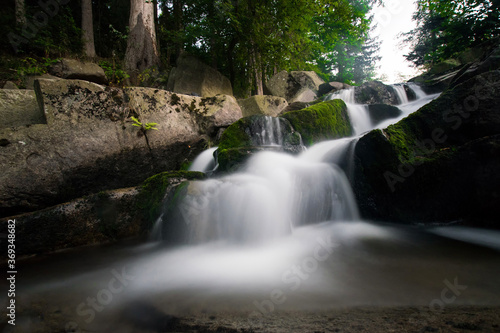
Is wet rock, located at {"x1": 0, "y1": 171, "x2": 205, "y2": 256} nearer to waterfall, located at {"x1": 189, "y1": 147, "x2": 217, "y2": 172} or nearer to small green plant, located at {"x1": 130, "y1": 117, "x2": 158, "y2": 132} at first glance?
waterfall, located at {"x1": 189, "y1": 147, "x2": 217, "y2": 172}

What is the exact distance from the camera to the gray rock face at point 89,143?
3432 mm

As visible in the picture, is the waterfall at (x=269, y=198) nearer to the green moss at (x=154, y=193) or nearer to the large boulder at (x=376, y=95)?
the green moss at (x=154, y=193)

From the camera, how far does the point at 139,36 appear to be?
9.38m

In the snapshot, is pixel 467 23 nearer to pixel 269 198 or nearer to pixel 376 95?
pixel 376 95

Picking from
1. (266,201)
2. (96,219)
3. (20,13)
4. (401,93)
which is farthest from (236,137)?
(20,13)

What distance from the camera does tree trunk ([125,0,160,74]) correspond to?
30.6ft

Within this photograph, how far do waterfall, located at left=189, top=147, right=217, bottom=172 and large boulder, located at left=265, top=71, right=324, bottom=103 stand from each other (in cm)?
721

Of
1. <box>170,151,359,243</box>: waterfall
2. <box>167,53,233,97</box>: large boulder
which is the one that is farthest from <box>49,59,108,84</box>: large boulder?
<box>170,151,359,243</box>: waterfall

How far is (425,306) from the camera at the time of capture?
1504mm

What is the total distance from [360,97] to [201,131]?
7.21 metres

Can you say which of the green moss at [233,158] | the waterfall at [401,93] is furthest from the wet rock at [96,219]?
the waterfall at [401,93]

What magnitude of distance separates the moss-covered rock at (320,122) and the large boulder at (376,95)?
3.17 meters

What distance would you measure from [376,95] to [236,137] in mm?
7220

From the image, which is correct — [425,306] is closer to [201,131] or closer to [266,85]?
[201,131]
